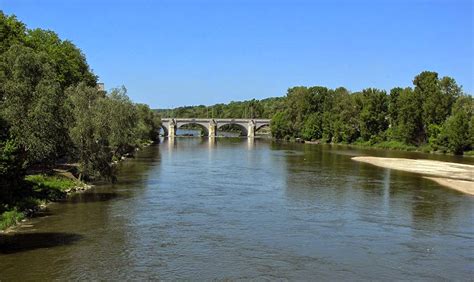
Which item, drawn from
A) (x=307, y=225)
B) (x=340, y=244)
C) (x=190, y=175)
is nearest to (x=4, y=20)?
(x=190, y=175)

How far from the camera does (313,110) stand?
170m

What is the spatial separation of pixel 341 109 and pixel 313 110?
1967 centimetres

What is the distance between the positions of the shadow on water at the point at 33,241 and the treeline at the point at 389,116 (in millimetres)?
93062

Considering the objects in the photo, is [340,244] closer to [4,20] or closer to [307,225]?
[307,225]

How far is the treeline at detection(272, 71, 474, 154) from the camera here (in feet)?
356

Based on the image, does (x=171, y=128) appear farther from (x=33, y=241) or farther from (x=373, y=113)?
(x=33, y=241)

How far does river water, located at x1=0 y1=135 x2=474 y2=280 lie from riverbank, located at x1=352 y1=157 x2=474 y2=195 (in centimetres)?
347

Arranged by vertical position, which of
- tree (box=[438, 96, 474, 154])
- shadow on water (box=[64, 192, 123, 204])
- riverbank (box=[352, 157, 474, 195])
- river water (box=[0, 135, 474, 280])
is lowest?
river water (box=[0, 135, 474, 280])

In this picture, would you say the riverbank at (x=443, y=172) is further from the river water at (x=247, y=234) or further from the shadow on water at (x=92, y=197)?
the shadow on water at (x=92, y=197)

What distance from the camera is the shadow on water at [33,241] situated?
25594 mm

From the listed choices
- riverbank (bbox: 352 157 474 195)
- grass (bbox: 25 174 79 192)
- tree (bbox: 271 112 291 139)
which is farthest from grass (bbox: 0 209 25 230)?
tree (bbox: 271 112 291 139)

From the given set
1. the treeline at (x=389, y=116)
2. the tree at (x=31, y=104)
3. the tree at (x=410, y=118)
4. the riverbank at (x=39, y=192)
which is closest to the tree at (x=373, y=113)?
the treeline at (x=389, y=116)

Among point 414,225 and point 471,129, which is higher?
point 471,129

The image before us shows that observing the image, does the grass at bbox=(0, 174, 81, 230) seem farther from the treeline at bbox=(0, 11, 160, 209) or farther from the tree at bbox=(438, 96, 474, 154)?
the tree at bbox=(438, 96, 474, 154)
